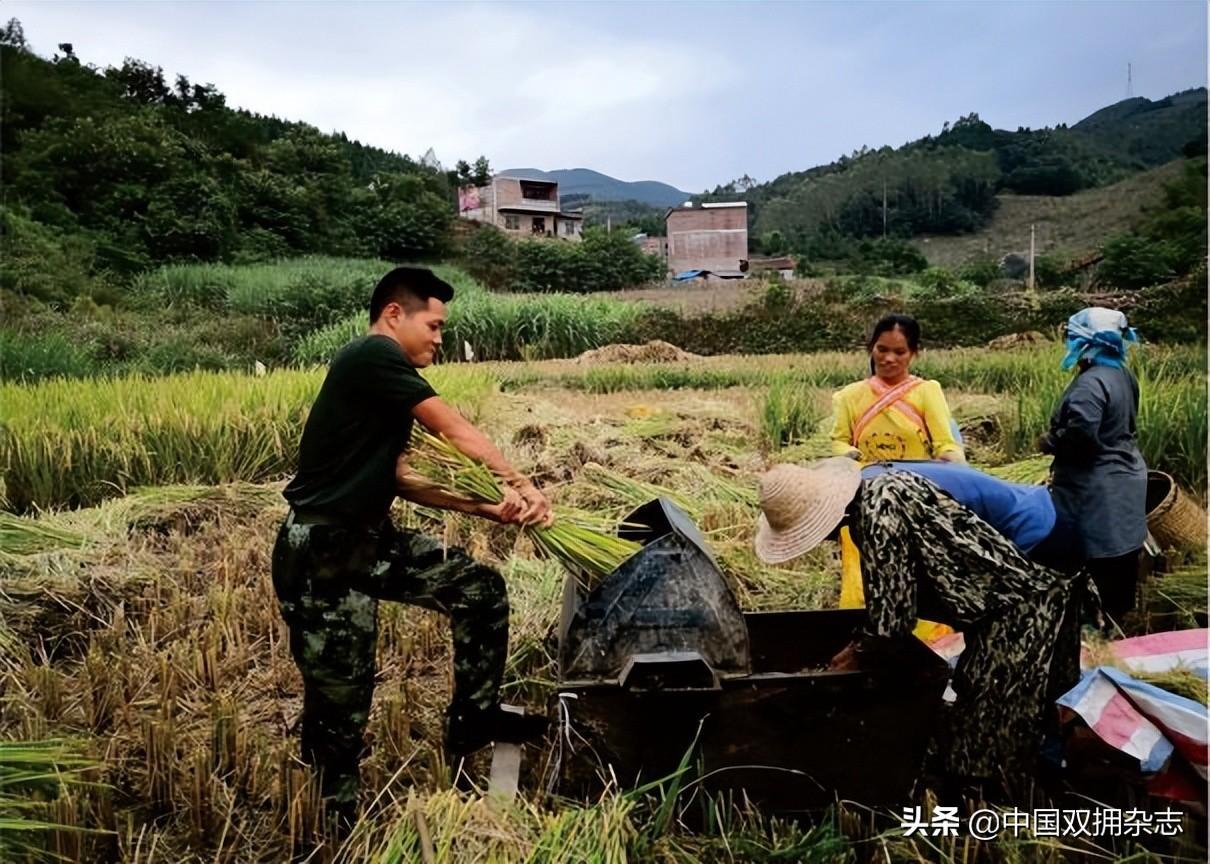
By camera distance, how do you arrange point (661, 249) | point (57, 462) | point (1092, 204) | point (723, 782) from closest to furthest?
point (723, 782) < point (57, 462) < point (1092, 204) < point (661, 249)

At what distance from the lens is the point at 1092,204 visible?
4031 cm

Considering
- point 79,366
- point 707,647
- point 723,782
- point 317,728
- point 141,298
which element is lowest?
point 723,782

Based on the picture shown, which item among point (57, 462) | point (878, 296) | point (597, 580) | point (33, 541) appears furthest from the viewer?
point (878, 296)

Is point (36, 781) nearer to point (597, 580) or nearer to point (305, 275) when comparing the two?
point (597, 580)

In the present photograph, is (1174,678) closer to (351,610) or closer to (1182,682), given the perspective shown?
(1182,682)

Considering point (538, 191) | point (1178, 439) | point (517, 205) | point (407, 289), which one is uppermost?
point (538, 191)

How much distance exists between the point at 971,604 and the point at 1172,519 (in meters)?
1.89

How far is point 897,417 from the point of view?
3.04 m

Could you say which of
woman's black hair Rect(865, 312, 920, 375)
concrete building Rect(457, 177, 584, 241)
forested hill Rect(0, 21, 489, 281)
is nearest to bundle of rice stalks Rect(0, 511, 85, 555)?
woman's black hair Rect(865, 312, 920, 375)

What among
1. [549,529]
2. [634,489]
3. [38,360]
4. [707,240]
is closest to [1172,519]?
[634,489]

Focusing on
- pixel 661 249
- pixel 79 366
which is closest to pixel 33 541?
pixel 79 366

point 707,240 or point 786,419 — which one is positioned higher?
point 707,240

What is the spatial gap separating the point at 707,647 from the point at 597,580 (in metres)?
0.35

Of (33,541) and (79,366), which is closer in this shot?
(33,541)
